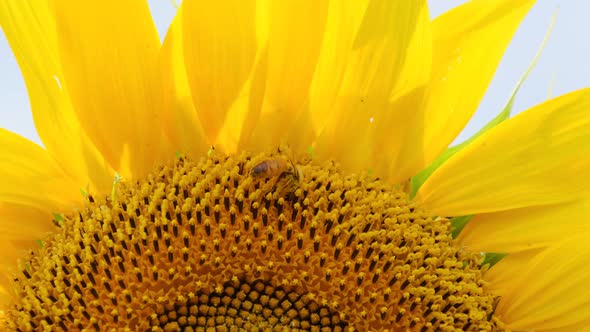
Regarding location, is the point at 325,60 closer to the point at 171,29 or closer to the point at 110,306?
the point at 171,29

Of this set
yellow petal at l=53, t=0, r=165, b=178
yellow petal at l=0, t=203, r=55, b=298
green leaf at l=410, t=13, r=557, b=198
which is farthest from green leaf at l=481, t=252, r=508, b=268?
yellow petal at l=0, t=203, r=55, b=298

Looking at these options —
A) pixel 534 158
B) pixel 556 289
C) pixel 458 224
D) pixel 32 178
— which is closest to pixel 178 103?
pixel 32 178

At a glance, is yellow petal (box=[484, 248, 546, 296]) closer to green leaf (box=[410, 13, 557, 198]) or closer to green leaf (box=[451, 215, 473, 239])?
green leaf (box=[451, 215, 473, 239])

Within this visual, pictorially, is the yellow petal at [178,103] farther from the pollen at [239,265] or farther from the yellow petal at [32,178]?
the yellow petal at [32,178]

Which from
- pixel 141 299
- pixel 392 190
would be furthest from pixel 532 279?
pixel 141 299

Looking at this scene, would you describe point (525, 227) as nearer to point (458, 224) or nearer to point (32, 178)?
point (458, 224)
